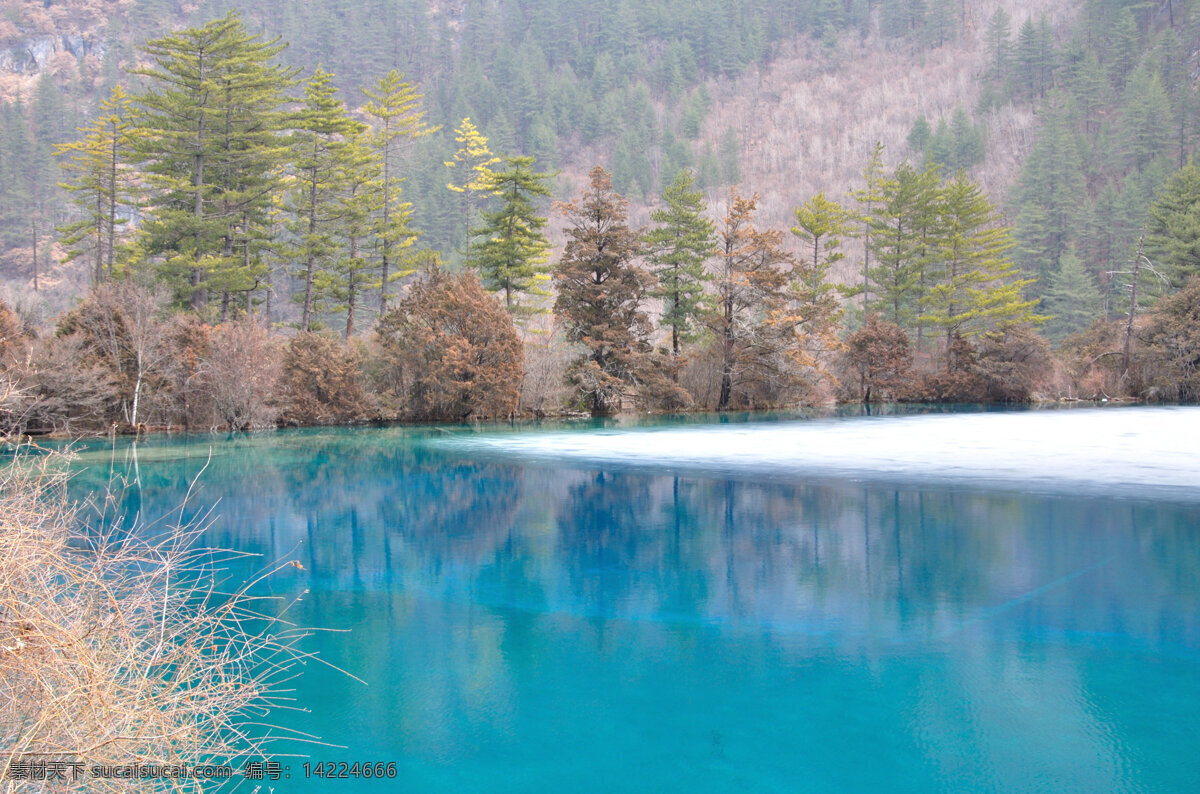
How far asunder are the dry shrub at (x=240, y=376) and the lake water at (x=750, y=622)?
12125 mm

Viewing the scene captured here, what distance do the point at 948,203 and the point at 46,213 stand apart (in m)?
74.5

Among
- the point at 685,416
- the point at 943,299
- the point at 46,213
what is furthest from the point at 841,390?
the point at 46,213

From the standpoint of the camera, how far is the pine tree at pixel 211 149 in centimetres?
3266

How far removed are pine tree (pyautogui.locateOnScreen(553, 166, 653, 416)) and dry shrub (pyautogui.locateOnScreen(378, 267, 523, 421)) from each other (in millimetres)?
2963

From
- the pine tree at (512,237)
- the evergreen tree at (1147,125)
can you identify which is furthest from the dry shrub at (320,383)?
the evergreen tree at (1147,125)

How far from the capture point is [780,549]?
10781mm

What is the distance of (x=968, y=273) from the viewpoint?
45.2 meters

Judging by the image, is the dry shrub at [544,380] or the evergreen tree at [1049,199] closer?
the dry shrub at [544,380]

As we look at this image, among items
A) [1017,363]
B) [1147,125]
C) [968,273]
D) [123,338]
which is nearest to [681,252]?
[1017,363]

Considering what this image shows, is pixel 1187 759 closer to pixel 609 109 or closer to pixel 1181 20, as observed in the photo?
pixel 609 109

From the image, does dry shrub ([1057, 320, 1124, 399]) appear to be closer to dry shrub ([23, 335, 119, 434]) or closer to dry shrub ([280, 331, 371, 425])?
dry shrub ([280, 331, 371, 425])

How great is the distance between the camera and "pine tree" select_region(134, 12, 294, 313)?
3266 cm

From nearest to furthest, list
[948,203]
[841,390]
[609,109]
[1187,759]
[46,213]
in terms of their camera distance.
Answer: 1. [1187,759]
2. [841,390]
3. [948,203]
4. [46,213]
5. [609,109]

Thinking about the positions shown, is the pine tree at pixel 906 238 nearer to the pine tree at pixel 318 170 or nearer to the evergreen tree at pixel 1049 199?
the evergreen tree at pixel 1049 199
